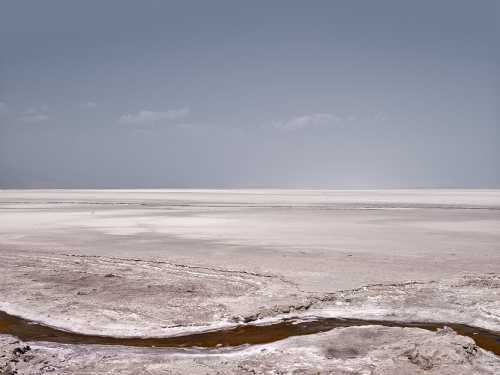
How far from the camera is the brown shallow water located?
611 centimetres

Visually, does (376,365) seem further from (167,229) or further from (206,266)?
(167,229)

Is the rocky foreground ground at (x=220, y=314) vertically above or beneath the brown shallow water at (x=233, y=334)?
above

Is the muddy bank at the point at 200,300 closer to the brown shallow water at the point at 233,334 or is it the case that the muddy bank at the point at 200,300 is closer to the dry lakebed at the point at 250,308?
the dry lakebed at the point at 250,308

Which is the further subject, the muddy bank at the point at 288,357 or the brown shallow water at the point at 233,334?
the brown shallow water at the point at 233,334

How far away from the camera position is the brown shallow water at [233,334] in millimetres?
6109

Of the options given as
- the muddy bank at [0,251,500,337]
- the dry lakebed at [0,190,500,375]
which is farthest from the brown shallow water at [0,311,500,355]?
the muddy bank at [0,251,500,337]

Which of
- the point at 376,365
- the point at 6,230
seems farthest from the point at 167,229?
the point at 376,365

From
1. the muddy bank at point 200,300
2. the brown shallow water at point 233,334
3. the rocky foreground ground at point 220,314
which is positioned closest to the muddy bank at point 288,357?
the rocky foreground ground at point 220,314

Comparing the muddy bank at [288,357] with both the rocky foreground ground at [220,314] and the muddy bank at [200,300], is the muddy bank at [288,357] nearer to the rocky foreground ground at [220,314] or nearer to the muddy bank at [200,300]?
the rocky foreground ground at [220,314]

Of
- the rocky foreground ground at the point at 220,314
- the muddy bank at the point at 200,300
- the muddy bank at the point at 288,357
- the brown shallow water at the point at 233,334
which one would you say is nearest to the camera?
the muddy bank at the point at 288,357

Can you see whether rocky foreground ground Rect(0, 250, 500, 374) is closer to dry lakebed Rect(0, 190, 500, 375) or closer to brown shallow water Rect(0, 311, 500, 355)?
dry lakebed Rect(0, 190, 500, 375)

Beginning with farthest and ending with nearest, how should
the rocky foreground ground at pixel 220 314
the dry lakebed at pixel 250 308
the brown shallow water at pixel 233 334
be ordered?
the brown shallow water at pixel 233 334, the dry lakebed at pixel 250 308, the rocky foreground ground at pixel 220 314

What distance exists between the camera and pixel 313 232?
60.0 feet

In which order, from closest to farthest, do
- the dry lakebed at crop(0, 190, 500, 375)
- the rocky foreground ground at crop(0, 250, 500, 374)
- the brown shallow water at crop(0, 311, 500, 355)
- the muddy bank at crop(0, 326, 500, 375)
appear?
the muddy bank at crop(0, 326, 500, 375) → the rocky foreground ground at crop(0, 250, 500, 374) → the dry lakebed at crop(0, 190, 500, 375) → the brown shallow water at crop(0, 311, 500, 355)
